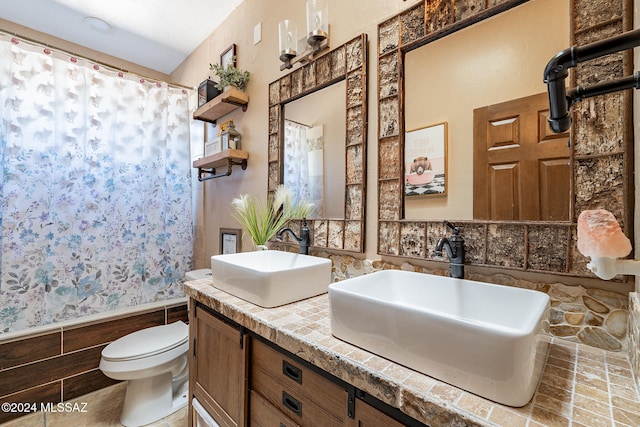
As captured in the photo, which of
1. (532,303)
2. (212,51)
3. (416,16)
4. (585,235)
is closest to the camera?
(585,235)

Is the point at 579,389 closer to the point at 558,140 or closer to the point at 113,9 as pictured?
the point at 558,140

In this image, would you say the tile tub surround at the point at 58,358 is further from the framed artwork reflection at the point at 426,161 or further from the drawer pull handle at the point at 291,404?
the framed artwork reflection at the point at 426,161

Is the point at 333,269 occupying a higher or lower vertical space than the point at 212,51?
lower

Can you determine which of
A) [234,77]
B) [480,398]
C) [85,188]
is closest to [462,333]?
[480,398]

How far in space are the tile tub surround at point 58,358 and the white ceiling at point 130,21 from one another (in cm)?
213

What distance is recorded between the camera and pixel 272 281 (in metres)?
0.93

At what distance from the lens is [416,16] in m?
1.04

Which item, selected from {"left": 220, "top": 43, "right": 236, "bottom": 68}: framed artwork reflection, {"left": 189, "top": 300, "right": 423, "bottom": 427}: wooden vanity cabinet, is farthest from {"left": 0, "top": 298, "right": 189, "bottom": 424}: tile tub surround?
{"left": 220, "top": 43, "right": 236, "bottom": 68}: framed artwork reflection

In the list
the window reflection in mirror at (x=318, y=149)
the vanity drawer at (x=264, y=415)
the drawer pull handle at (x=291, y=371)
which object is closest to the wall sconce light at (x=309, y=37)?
the window reflection in mirror at (x=318, y=149)

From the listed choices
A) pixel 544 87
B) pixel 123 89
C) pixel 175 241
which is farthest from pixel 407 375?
pixel 123 89

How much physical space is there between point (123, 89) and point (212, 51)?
2.39 feet

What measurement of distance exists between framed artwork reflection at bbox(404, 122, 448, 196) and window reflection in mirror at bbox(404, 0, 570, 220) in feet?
0.07

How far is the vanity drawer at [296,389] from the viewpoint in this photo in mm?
670

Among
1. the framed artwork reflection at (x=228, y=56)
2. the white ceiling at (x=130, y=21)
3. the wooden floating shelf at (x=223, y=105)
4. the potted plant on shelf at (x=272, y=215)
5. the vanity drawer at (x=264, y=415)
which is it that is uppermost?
the white ceiling at (x=130, y=21)
